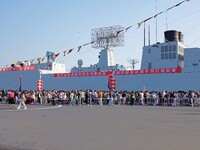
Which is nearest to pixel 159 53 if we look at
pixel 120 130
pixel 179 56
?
pixel 179 56

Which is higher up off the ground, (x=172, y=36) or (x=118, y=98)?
(x=172, y=36)

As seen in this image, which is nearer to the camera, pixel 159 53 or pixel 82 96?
pixel 82 96

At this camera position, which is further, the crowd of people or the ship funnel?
the ship funnel

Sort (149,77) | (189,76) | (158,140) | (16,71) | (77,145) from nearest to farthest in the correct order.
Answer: (77,145) < (158,140) < (189,76) < (149,77) < (16,71)

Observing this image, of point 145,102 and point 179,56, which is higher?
point 179,56

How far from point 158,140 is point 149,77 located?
3553 cm

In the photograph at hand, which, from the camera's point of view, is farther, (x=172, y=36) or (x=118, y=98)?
(x=172, y=36)

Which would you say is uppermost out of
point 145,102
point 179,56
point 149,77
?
point 179,56

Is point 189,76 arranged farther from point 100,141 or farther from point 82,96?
point 100,141

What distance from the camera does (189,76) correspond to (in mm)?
40875

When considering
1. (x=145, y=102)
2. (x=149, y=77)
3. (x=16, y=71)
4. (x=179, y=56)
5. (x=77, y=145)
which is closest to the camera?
(x=77, y=145)

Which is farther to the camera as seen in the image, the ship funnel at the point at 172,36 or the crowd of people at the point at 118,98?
A: the ship funnel at the point at 172,36

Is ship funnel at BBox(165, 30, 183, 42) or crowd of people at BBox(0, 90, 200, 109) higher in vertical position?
ship funnel at BBox(165, 30, 183, 42)

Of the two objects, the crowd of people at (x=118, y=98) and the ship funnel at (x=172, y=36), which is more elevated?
the ship funnel at (x=172, y=36)
